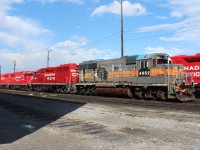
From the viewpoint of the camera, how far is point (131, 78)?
2731 cm

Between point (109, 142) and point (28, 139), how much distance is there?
238 cm

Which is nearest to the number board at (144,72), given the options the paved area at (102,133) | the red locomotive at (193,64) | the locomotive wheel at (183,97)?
the locomotive wheel at (183,97)

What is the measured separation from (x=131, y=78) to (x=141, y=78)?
54.4 inches

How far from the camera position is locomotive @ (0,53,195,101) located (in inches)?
936

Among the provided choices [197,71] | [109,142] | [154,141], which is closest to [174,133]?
[154,141]

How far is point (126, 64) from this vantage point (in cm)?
2805

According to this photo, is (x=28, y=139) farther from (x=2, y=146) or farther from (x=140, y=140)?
(x=140, y=140)

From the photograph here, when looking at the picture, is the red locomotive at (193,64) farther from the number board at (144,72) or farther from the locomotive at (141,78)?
the number board at (144,72)

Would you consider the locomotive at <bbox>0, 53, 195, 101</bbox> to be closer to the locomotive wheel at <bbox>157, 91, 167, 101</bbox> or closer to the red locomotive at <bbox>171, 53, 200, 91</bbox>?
the locomotive wheel at <bbox>157, 91, 167, 101</bbox>

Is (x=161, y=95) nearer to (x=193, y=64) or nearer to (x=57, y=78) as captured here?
(x=193, y=64)

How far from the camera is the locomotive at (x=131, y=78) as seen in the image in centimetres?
2377

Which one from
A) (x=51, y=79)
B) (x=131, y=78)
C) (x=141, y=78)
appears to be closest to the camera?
(x=141, y=78)

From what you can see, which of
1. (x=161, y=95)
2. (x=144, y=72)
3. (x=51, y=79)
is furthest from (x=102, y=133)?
(x=51, y=79)

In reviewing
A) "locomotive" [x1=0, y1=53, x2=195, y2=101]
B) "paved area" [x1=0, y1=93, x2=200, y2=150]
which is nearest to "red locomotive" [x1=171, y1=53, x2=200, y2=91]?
"locomotive" [x1=0, y1=53, x2=195, y2=101]
